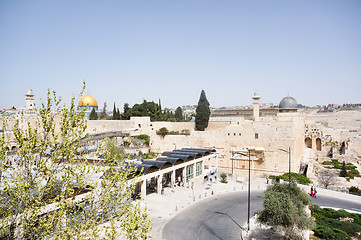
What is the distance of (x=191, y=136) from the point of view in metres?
32.2

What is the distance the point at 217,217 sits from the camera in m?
15.0

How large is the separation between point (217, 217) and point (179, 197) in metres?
4.16

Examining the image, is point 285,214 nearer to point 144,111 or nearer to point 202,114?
point 202,114

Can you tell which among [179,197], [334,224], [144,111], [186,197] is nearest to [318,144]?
[334,224]

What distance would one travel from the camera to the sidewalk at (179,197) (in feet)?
47.5

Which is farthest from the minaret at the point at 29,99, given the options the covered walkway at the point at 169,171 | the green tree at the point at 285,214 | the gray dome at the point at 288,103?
the green tree at the point at 285,214

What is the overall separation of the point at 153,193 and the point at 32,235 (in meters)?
13.3

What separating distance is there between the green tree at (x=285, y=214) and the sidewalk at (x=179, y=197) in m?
5.37

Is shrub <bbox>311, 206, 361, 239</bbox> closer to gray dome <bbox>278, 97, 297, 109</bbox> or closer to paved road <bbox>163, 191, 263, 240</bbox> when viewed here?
paved road <bbox>163, 191, 263, 240</bbox>

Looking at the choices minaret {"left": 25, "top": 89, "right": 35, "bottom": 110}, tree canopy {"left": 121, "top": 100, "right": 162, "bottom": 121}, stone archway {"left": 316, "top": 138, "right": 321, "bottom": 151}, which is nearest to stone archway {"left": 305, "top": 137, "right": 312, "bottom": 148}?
stone archway {"left": 316, "top": 138, "right": 321, "bottom": 151}

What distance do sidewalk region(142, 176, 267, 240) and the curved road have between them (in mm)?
488

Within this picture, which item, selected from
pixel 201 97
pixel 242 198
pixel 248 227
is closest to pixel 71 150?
pixel 248 227

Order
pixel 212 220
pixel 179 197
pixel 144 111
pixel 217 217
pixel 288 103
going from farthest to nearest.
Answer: pixel 144 111
pixel 288 103
pixel 179 197
pixel 217 217
pixel 212 220

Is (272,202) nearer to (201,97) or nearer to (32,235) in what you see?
(32,235)
